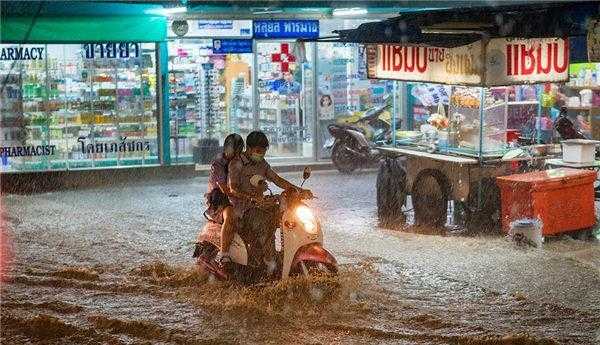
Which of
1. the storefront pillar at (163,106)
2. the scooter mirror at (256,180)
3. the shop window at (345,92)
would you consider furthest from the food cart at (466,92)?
the shop window at (345,92)

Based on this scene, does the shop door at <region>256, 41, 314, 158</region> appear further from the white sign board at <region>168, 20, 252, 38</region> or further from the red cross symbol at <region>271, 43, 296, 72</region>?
the white sign board at <region>168, 20, 252, 38</region>

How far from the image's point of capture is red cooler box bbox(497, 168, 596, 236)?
40.2 ft

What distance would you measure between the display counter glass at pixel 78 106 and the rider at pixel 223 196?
9122mm

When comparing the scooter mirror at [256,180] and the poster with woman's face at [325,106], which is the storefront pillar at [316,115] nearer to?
the poster with woman's face at [325,106]

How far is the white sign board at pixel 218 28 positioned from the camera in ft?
61.8

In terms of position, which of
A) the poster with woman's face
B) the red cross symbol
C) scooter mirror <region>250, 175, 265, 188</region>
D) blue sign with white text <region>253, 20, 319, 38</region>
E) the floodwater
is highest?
blue sign with white text <region>253, 20, 319, 38</region>

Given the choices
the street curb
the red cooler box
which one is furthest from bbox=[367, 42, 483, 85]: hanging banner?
the street curb

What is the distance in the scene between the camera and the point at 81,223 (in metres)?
14.3

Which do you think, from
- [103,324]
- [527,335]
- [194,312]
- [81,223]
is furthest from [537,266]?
[81,223]

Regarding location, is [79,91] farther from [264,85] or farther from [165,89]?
[264,85]

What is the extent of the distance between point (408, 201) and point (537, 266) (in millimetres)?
4950

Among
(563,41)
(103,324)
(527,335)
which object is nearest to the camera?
(527,335)

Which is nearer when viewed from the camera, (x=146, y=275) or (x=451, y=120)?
(x=146, y=275)

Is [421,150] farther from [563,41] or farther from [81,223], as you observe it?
[81,223]
